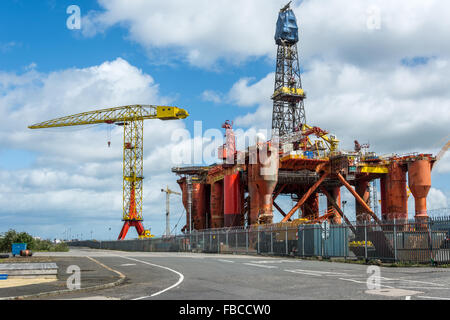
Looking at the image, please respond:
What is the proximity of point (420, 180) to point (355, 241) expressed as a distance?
45329 millimetres

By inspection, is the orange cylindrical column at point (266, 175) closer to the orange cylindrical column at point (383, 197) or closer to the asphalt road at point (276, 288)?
the orange cylindrical column at point (383, 197)

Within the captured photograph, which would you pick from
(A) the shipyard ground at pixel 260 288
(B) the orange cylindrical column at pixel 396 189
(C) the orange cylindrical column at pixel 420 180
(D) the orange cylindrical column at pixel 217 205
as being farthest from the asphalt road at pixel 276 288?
(D) the orange cylindrical column at pixel 217 205

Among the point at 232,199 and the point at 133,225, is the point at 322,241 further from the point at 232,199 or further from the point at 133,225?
the point at 133,225

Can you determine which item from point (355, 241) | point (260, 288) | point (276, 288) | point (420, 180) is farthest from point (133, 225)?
point (276, 288)

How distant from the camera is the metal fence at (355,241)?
25531 mm

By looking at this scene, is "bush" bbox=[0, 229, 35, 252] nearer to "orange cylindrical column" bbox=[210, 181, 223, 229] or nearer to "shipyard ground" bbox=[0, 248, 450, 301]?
"orange cylindrical column" bbox=[210, 181, 223, 229]

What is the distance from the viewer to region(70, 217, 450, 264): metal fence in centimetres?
2553

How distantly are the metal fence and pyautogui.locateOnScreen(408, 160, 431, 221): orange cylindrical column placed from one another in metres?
36.4

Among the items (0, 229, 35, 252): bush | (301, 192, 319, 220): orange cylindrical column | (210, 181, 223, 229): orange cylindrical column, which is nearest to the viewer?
(0, 229, 35, 252): bush

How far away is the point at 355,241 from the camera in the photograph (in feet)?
101

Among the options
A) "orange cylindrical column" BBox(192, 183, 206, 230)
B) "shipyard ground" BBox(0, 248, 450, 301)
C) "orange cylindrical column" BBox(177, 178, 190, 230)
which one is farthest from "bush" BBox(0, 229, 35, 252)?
"orange cylindrical column" BBox(177, 178, 190, 230)
